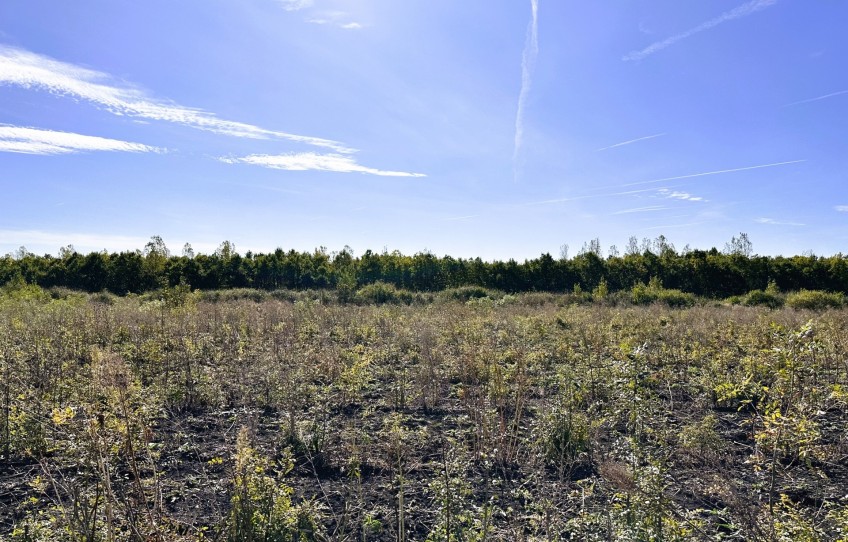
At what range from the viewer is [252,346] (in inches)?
357

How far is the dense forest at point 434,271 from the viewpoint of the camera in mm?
27938

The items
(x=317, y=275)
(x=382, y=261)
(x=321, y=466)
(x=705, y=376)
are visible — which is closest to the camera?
(x=321, y=466)

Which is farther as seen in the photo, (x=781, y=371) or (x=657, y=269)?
(x=657, y=269)

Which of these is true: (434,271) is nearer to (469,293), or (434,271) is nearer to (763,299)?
(469,293)

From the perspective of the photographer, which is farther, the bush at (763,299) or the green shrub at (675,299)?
the bush at (763,299)

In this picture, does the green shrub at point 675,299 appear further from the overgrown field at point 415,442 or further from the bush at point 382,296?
the overgrown field at point 415,442

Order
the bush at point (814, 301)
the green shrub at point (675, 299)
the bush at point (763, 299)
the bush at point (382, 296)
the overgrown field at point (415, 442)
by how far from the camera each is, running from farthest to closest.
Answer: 1. the bush at point (382, 296)
2. the bush at point (763, 299)
3. the green shrub at point (675, 299)
4. the bush at point (814, 301)
5. the overgrown field at point (415, 442)

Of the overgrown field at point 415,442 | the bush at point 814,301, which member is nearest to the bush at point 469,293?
the bush at point 814,301

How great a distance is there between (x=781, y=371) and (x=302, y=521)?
2.96 meters


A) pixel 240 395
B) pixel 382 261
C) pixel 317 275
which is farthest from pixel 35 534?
pixel 382 261

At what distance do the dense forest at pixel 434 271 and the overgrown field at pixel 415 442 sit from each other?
2024cm

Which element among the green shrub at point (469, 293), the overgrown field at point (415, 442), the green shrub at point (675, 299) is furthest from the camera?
the green shrub at point (469, 293)

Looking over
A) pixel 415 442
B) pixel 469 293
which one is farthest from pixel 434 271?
pixel 415 442

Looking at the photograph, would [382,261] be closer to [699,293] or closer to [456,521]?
[699,293]
